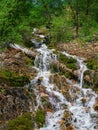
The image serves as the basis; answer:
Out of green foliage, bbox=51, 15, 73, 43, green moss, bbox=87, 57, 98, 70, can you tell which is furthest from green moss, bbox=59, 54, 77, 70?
green foliage, bbox=51, 15, 73, 43

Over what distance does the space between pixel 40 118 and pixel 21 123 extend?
3.37 feet

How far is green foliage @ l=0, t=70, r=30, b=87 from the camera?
53.7 feet

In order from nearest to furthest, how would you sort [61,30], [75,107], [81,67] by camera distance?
[75,107] < [81,67] < [61,30]

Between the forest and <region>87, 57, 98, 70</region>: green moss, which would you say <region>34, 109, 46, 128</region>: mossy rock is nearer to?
<region>87, 57, 98, 70</region>: green moss

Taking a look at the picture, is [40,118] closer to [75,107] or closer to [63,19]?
[75,107]

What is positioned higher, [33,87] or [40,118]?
[33,87]

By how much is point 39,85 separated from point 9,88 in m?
2.35

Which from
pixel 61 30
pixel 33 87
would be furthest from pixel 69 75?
pixel 61 30

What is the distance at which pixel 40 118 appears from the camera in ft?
48.7

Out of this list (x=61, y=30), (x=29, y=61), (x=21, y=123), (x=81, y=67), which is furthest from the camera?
(x=61, y=30)

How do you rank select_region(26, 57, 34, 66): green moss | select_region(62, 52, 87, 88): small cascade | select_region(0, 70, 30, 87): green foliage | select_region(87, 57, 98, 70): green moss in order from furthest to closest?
select_region(26, 57, 34, 66): green moss, select_region(87, 57, 98, 70): green moss, select_region(62, 52, 87, 88): small cascade, select_region(0, 70, 30, 87): green foliage

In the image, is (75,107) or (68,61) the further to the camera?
(68,61)

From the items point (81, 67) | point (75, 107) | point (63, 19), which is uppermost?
point (63, 19)

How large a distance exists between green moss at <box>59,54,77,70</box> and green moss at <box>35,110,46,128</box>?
17.1 ft
